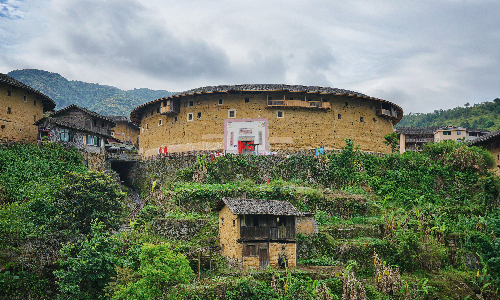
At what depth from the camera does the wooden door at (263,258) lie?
71.9 ft

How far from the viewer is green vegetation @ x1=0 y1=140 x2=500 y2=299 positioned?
1919 centimetres

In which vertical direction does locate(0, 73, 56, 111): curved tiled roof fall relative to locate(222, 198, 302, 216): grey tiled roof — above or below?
above

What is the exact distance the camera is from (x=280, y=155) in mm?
33125

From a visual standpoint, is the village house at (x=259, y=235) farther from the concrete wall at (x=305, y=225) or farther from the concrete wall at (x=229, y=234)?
the concrete wall at (x=305, y=225)

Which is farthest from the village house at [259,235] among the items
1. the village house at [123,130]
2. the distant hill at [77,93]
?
the distant hill at [77,93]

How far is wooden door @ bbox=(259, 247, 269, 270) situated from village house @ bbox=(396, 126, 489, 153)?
38.9 m

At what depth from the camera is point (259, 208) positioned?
73.2 ft

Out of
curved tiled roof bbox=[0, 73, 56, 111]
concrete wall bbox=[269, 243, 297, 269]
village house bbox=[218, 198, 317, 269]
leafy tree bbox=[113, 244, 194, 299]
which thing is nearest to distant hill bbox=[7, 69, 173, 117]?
curved tiled roof bbox=[0, 73, 56, 111]

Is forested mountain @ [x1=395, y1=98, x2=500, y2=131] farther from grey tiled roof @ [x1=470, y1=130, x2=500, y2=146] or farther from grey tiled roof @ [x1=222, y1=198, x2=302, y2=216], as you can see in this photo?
grey tiled roof @ [x1=222, y1=198, x2=302, y2=216]

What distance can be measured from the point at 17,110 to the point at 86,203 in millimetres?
17074

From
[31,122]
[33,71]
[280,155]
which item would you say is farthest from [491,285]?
[33,71]

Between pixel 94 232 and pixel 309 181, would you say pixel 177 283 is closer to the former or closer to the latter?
pixel 94 232

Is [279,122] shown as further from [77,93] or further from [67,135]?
[77,93]

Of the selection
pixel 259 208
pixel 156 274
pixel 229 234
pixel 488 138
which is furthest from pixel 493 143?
pixel 156 274
